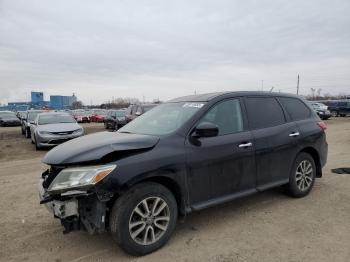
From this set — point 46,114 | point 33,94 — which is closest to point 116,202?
point 46,114

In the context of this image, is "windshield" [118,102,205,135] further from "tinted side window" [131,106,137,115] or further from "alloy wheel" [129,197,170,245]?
"tinted side window" [131,106,137,115]

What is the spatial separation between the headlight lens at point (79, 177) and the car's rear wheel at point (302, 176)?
3142 mm

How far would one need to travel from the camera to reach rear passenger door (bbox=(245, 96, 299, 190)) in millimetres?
4675

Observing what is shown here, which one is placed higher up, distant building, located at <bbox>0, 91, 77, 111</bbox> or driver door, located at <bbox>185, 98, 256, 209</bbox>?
distant building, located at <bbox>0, 91, 77, 111</bbox>

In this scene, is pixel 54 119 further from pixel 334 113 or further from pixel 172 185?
pixel 334 113

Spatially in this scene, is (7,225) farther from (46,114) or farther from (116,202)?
(46,114)

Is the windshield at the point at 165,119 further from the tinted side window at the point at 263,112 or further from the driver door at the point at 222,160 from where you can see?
the tinted side window at the point at 263,112

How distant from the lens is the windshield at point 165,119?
421cm

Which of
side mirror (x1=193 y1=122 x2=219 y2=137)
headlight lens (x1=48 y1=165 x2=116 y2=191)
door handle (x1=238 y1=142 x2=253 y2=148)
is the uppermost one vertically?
side mirror (x1=193 y1=122 x2=219 y2=137)

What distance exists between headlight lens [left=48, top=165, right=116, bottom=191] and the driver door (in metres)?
1.06

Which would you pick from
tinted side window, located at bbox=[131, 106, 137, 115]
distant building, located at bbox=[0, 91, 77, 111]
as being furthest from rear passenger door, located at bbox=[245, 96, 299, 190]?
distant building, located at bbox=[0, 91, 77, 111]

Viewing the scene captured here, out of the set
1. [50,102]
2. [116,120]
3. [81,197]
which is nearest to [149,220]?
[81,197]

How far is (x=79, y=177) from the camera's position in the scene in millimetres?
3342

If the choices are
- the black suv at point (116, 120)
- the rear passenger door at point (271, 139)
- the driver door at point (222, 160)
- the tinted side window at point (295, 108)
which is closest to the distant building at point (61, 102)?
the black suv at point (116, 120)
